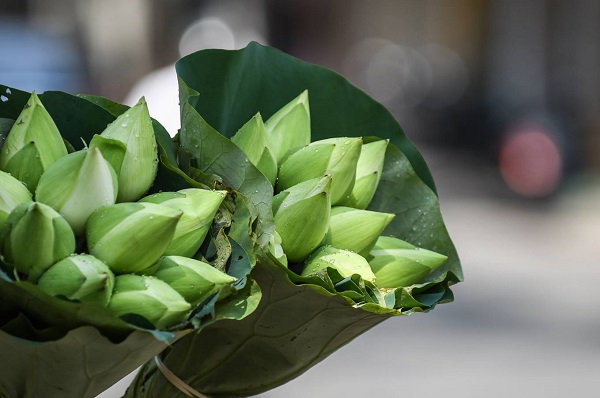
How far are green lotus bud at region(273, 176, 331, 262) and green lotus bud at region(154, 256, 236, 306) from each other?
0.19 meters

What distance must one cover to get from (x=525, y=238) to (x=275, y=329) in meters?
7.91

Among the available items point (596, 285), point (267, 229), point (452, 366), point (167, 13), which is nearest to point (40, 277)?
point (267, 229)

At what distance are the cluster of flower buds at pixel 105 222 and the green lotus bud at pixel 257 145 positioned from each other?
18cm

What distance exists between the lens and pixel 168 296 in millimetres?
1142

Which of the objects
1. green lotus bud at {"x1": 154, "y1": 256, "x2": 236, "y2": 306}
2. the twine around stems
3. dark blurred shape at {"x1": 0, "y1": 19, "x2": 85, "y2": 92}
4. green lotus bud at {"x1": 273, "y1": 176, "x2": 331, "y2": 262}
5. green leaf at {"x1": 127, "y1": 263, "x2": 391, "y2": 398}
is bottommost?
dark blurred shape at {"x1": 0, "y1": 19, "x2": 85, "y2": 92}

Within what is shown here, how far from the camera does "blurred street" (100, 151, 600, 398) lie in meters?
4.93

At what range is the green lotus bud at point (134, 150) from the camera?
126 centimetres

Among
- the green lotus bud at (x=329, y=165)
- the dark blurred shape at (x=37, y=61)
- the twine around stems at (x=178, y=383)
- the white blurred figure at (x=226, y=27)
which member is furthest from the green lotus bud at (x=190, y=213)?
the white blurred figure at (x=226, y=27)

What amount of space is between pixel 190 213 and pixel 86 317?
0.21 meters

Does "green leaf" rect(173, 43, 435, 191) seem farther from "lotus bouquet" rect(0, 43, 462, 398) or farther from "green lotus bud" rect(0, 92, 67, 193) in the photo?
"green lotus bud" rect(0, 92, 67, 193)

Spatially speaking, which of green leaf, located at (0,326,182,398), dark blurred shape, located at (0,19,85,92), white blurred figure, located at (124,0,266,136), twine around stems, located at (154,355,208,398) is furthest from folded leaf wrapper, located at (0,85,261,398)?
white blurred figure, located at (124,0,266,136)

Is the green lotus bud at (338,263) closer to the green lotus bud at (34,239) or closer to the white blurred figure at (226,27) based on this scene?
the green lotus bud at (34,239)

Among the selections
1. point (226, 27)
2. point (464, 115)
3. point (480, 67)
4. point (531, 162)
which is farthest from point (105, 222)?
point (480, 67)

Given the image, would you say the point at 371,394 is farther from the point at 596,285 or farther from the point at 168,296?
the point at 168,296
